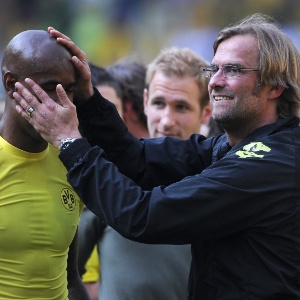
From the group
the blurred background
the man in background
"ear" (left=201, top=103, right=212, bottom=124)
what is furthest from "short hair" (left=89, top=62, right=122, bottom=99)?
the blurred background

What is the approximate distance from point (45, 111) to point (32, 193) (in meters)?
0.41

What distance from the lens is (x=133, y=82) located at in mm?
6379

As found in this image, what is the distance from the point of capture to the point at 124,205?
11.4ft

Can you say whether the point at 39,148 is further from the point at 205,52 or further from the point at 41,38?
the point at 205,52

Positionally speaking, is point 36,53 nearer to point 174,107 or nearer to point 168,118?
point 168,118

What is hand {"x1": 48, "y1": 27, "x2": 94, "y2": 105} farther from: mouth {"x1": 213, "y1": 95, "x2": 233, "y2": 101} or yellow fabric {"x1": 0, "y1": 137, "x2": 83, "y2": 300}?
mouth {"x1": 213, "y1": 95, "x2": 233, "y2": 101}

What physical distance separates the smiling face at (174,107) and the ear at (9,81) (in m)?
2.05

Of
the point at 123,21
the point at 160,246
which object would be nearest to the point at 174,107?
the point at 160,246

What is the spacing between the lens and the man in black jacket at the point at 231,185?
11.3 feet

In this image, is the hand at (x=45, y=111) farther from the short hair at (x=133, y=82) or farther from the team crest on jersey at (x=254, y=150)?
the short hair at (x=133, y=82)

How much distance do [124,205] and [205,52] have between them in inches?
347

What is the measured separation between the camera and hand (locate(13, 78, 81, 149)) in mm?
3359

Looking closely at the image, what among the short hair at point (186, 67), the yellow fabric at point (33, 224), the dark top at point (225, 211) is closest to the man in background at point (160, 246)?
the short hair at point (186, 67)

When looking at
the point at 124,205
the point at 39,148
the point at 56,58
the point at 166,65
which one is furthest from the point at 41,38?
the point at 166,65
